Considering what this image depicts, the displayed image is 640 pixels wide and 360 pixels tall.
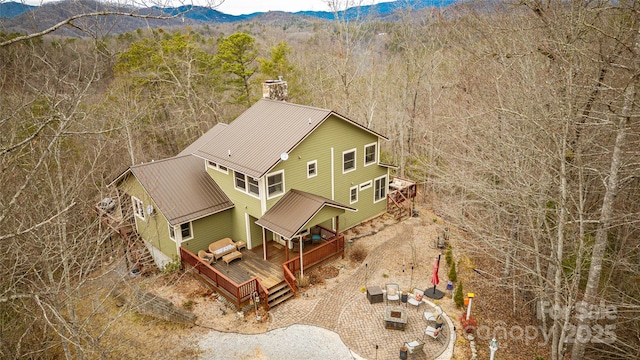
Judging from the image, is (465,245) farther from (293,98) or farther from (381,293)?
(293,98)

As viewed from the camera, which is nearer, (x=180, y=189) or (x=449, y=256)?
(x=449, y=256)

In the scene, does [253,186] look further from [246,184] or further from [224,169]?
[224,169]

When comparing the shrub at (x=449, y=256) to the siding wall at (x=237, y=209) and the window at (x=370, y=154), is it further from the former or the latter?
the siding wall at (x=237, y=209)

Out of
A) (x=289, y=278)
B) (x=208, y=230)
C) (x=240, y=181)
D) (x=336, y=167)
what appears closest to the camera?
(x=289, y=278)

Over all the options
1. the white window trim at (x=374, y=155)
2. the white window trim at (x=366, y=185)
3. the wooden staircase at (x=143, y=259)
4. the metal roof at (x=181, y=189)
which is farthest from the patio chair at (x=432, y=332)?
the wooden staircase at (x=143, y=259)

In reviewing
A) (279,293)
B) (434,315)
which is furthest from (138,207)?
(434,315)

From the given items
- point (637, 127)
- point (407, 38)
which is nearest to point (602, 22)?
point (637, 127)
